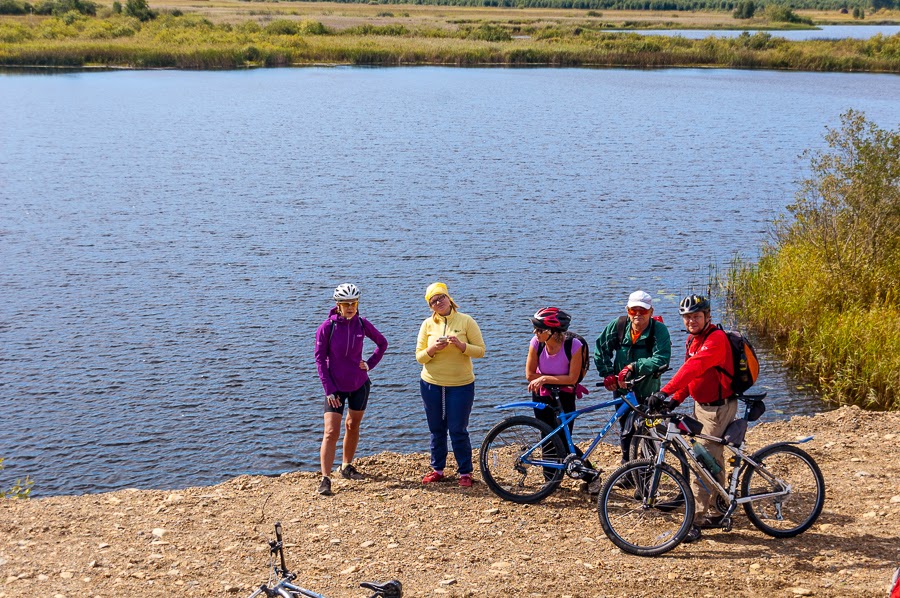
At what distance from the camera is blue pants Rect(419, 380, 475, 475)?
9625 mm

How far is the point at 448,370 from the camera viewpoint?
9.55m

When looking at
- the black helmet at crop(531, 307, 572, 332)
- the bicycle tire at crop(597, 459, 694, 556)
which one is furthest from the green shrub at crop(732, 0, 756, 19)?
the bicycle tire at crop(597, 459, 694, 556)

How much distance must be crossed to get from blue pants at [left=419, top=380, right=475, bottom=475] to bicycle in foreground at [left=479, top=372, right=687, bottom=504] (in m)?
0.51

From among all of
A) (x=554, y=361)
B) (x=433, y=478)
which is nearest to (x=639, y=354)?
(x=554, y=361)

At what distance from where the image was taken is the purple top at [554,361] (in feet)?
30.2

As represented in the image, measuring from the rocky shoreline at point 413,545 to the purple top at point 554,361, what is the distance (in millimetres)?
1289

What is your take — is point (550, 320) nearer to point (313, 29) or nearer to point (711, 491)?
point (711, 491)

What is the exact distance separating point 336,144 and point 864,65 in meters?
55.7

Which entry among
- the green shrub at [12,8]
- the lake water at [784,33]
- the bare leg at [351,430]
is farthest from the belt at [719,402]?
the green shrub at [12,8]

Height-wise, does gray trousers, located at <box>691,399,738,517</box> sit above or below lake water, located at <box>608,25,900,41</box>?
below

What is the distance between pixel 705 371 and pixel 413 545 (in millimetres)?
2994

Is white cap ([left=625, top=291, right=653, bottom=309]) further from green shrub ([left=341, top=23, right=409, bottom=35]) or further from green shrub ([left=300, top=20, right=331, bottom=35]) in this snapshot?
green shrub ([left=341, top=23, right=409, bottom=35])

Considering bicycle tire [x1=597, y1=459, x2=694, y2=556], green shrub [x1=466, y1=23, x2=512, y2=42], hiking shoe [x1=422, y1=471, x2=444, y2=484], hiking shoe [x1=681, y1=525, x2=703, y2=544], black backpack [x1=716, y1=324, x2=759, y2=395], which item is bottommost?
hiking shoe [x1=422, y1=471, x2=444, y2=484]

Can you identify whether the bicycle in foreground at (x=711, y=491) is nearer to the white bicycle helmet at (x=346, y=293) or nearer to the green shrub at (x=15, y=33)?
the white bicycle helmet at (x=346, y=293)
